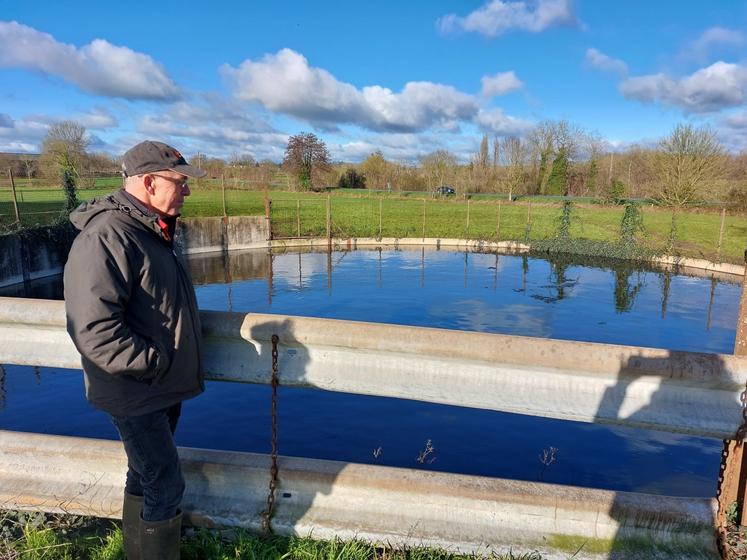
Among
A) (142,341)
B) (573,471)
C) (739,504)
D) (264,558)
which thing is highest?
(142,341)

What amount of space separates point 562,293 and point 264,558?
13.6m

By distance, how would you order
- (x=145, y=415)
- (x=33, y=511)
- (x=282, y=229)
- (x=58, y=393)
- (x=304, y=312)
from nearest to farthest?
(x=145, y=415) → (x=33, y=511) → (x=58, y=393) → (x=304, y=312) → (x=282, y=229)

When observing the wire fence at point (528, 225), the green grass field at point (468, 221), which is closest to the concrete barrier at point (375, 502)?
the green grass field at point (468, 221)

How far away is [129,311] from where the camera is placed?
209 centimetres

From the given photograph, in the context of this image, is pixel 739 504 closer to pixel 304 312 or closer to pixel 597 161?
pixel 304 312

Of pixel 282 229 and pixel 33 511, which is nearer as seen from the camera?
pixel 33 511

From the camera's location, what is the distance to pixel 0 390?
290 inches

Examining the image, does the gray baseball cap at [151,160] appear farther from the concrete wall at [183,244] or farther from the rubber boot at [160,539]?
the concrete wall at [183,244]

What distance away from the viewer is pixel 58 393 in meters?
7.17

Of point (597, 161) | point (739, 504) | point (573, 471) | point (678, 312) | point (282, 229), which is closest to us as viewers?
point (739, 504)

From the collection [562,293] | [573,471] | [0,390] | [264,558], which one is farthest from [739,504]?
[562,293]

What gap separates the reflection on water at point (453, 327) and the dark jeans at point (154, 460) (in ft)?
11.1

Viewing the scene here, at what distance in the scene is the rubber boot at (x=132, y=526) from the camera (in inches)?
93.2

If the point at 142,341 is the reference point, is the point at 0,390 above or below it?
below
